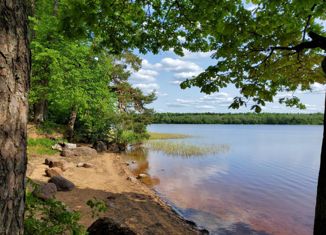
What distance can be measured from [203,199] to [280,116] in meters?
125

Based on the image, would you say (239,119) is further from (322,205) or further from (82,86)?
(322,205)

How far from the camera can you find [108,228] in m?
6.05

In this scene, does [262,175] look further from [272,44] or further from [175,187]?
[272,44]

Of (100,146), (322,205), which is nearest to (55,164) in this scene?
(100,146)

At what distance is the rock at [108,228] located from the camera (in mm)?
5973

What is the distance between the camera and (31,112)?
26.0 meters

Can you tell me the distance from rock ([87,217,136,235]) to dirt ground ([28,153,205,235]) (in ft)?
2.56

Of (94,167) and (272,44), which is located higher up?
(272,44)

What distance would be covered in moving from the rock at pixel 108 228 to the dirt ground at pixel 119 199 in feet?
2.56

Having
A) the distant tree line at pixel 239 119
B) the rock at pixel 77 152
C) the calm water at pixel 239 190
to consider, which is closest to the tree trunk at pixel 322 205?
the calm water at pixel 239 190

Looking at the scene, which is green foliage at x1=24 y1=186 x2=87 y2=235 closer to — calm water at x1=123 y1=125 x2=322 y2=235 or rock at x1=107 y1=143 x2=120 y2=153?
calm water at x1=123 y1=125 x2=322 y2=235

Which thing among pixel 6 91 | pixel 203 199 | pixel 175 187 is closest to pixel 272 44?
pixel 6 91

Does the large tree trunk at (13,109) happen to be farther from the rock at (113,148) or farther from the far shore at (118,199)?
the rock at (113,148)

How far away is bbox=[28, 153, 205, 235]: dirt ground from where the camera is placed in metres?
9.24
